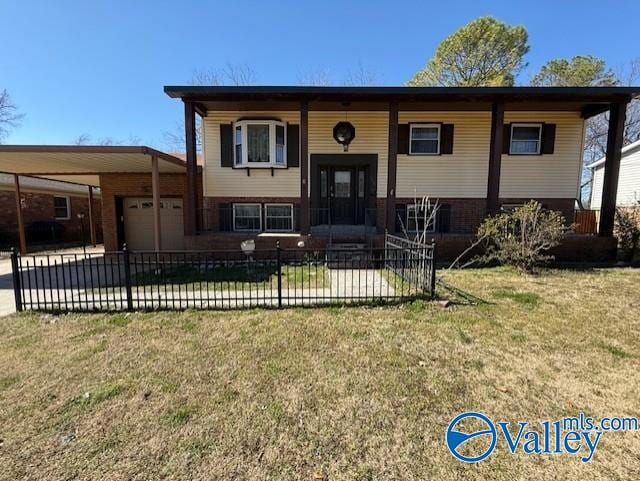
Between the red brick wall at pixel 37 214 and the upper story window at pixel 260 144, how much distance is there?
1186 centimetres

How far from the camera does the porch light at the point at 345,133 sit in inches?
437

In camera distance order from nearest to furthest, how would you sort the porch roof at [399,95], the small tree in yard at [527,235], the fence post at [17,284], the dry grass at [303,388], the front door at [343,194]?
the dry grass at [303,388]
the fence post at [17,284]
the small tree in yard at [527,235]
the porch roof at [399,95]
the front door at [343,194]

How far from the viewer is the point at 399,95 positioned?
30.9ft

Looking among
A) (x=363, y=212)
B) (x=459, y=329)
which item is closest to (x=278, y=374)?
(x=459, y=329)

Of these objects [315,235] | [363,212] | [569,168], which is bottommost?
[315,235]

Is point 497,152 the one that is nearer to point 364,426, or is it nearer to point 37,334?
point 364,426

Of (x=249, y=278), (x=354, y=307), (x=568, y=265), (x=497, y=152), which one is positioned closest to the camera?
(x=354, y=307)

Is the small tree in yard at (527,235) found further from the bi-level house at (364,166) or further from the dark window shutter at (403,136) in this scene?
the dark window shutter at (403,136)

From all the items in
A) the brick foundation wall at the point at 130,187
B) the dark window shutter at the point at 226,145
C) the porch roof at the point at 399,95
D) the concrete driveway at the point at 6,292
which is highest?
the porch roof at the point at 399,95

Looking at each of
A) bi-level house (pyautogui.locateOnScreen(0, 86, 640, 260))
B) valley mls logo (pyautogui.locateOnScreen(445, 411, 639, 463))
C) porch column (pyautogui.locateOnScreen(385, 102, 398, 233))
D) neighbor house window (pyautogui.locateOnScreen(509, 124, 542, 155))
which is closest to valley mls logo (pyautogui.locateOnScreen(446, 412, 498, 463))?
valley mls logo (pyautogui.locateOnScreen(445, 411, 639, 463))

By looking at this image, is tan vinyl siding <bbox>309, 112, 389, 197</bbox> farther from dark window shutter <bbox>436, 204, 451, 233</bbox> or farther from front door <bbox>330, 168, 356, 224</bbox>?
dark window shutter <bbox>436, 204, 451, 233</bbox>

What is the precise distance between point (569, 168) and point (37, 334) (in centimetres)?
1495

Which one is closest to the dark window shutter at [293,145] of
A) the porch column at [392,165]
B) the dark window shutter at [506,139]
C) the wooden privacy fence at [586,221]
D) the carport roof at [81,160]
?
the porch column at [392,165]

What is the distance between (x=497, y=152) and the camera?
9719 mm
